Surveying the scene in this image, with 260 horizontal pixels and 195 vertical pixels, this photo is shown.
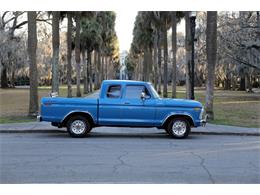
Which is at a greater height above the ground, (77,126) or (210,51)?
(210,51)

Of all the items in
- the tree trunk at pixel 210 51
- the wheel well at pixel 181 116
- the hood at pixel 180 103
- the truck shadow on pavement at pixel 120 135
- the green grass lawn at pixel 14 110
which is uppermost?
the tree trunk at pixel 210 51

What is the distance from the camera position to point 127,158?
33.3 feet

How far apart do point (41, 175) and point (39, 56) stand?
221 feet

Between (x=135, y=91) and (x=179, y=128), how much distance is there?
2.01m

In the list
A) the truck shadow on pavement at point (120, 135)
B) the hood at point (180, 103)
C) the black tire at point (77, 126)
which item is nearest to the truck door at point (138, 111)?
the hood at point (180, 103)

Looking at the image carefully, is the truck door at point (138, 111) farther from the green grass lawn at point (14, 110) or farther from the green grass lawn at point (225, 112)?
the green grass lawn at point (14, 110)

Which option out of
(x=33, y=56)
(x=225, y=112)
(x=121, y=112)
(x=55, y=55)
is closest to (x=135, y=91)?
(x=121, y=112)

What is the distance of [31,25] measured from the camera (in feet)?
66.7

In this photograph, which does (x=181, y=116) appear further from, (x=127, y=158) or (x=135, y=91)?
(x=127, y=158)

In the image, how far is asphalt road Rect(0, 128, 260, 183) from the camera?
25.9 feet

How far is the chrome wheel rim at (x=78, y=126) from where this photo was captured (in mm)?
14383

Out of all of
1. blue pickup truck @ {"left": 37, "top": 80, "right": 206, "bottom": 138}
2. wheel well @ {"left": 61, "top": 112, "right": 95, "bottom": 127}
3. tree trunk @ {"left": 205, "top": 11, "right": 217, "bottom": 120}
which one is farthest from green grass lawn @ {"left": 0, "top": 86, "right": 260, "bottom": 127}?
wheel well @ {"left": 61, "top": 112, "right": 95, "bottom": 127}
